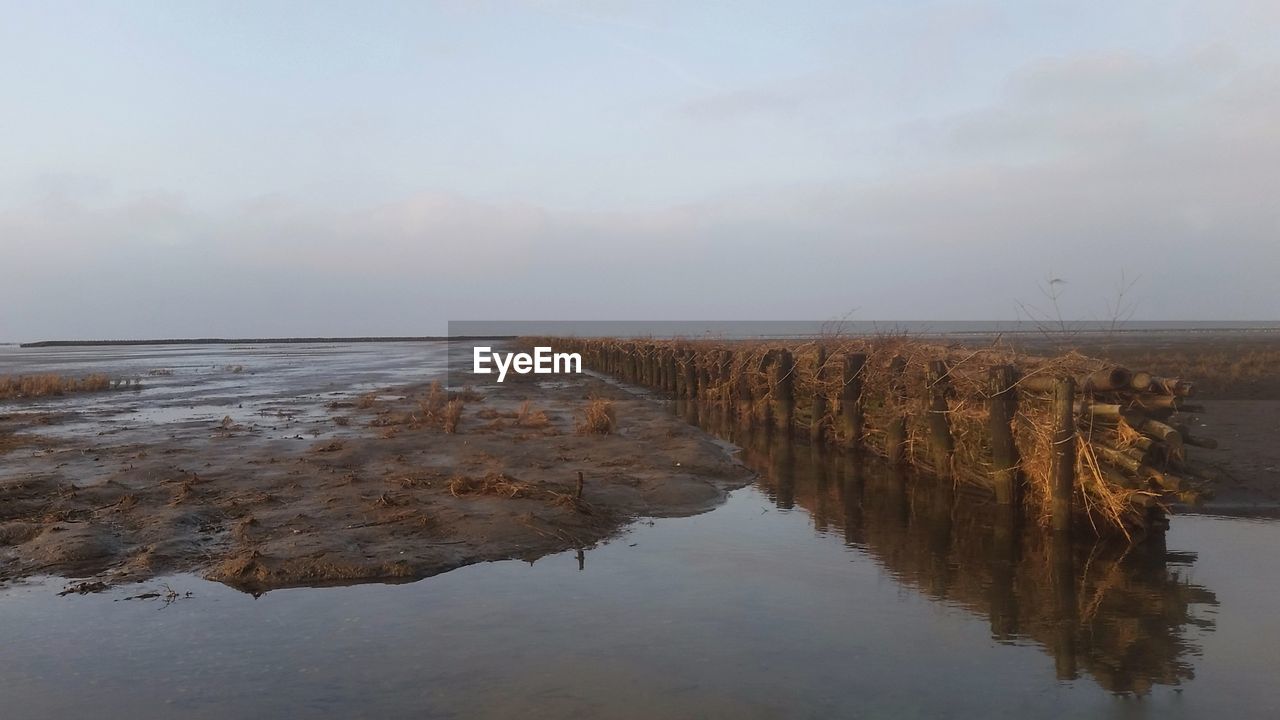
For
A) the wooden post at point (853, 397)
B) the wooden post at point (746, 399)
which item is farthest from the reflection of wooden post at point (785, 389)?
the wooden post at point (853, 397)

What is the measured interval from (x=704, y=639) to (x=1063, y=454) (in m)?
5.17

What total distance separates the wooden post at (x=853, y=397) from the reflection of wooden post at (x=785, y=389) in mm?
3172

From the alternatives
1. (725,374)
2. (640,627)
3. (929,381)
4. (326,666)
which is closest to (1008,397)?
(929,381)

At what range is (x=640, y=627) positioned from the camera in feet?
20.0

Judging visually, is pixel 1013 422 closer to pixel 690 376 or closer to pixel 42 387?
pixel 690 376

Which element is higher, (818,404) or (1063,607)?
(818,404)

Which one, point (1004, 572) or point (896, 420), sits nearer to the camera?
point (1004, 572)

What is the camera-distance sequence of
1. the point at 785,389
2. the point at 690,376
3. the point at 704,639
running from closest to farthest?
the point at 704,639 → the point at 785,389 → the point at 690,376

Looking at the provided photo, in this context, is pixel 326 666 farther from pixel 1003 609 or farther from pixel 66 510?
pixel 66 510

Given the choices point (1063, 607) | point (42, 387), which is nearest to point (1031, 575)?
point (1063, 607)

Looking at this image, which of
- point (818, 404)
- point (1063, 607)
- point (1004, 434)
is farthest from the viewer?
point (818, 404)

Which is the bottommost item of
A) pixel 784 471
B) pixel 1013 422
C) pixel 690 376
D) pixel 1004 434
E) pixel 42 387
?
pixel 784 471

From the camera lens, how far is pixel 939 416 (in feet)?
38.9

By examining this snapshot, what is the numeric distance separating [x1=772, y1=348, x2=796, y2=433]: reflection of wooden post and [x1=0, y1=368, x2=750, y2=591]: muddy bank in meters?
2.56
